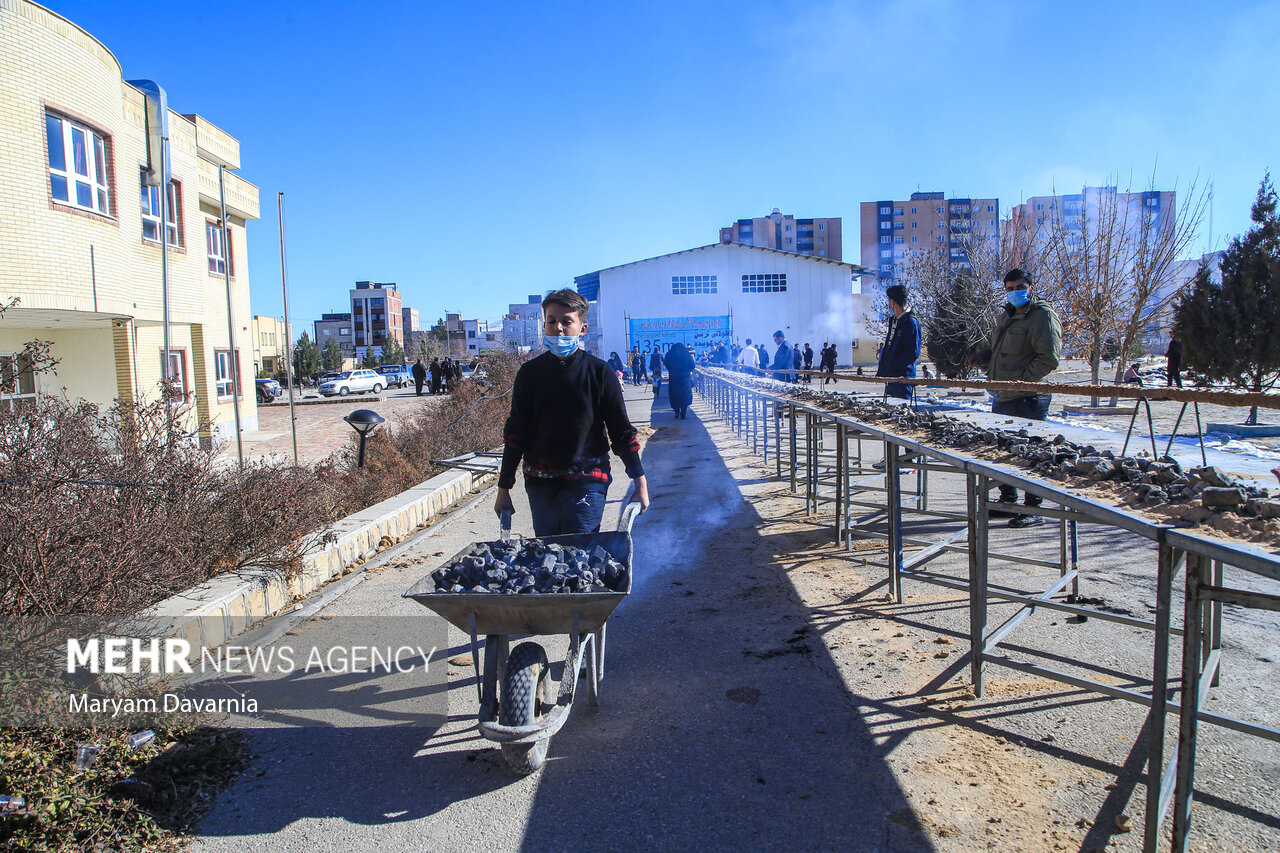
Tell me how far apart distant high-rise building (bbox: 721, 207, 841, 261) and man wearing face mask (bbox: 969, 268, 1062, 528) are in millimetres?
126545

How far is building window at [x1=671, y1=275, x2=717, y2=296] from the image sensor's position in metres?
49.5

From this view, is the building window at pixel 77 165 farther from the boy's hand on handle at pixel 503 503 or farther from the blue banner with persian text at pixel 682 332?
the blue banner with persian text at pixel 682 332

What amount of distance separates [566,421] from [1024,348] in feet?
14.3

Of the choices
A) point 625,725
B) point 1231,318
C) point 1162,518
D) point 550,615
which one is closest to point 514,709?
point 550,615

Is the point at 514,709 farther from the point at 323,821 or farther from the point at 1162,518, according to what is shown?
the point at 1162,518

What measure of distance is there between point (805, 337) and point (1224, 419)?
113ft

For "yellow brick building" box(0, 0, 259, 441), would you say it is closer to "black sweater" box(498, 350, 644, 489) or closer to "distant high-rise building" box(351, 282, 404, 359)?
"black sweater" box(498, 350, 644, 489)

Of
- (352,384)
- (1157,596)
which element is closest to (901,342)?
(1157,596)

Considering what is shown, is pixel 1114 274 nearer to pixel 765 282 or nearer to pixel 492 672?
pixel 492 672

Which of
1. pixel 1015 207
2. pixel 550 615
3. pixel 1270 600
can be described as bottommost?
pixel 550 615

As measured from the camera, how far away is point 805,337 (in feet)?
162

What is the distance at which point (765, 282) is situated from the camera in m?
49.8

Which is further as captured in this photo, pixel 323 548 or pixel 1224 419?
pixel 1224 419

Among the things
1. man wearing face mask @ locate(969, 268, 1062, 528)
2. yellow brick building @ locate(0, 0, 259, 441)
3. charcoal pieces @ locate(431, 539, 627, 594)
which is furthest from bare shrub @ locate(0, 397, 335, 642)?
man wearing face mask @ locate(969, 268, 1062, 528)
